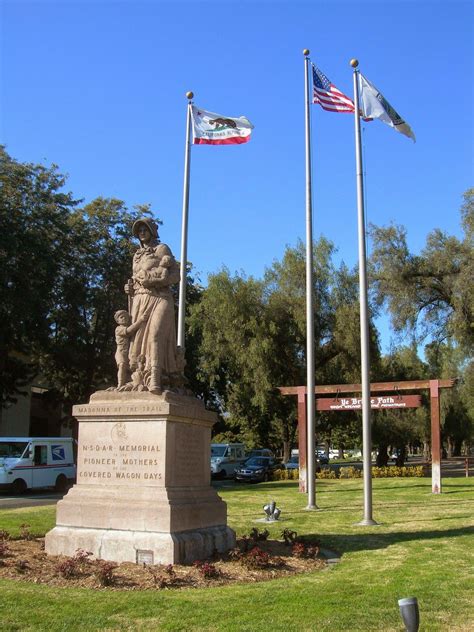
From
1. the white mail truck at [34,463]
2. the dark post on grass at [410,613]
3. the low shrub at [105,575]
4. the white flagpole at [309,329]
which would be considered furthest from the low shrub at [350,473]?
the dark post on grass at [410,613]

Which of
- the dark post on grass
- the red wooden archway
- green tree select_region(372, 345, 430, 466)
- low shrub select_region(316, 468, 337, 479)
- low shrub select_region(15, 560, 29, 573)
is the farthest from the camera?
green tree select_region(372, 345, 430, 466)

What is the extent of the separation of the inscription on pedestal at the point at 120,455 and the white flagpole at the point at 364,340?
21.0 ft

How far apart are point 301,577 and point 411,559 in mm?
2282

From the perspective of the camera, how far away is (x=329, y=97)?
17.6 metres

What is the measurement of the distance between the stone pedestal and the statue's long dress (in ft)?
2.34

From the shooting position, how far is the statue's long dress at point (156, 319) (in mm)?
10320

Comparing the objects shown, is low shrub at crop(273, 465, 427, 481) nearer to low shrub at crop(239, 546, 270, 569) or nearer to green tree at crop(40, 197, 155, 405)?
green tree at crop(40, 197, 155, 405)

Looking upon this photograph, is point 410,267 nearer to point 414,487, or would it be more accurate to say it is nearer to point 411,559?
point 414,487

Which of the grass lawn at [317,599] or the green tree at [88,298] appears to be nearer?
the grass lawn at [317,599]

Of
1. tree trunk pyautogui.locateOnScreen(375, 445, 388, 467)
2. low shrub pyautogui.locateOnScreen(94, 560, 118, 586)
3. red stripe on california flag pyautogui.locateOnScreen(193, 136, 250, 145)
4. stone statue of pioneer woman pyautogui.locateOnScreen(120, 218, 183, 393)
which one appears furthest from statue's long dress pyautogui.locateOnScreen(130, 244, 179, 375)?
tree trunk pyautogui.locateOnScreen(375, 445, 388, 467)

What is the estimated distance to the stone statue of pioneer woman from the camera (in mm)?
10281

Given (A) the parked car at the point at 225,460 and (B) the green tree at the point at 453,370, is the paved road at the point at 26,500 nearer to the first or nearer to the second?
(A) the parked car at the point at 225,460

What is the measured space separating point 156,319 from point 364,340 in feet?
19.9

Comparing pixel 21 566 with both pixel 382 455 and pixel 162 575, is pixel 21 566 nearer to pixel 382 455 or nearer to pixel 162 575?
pixel 162 575
